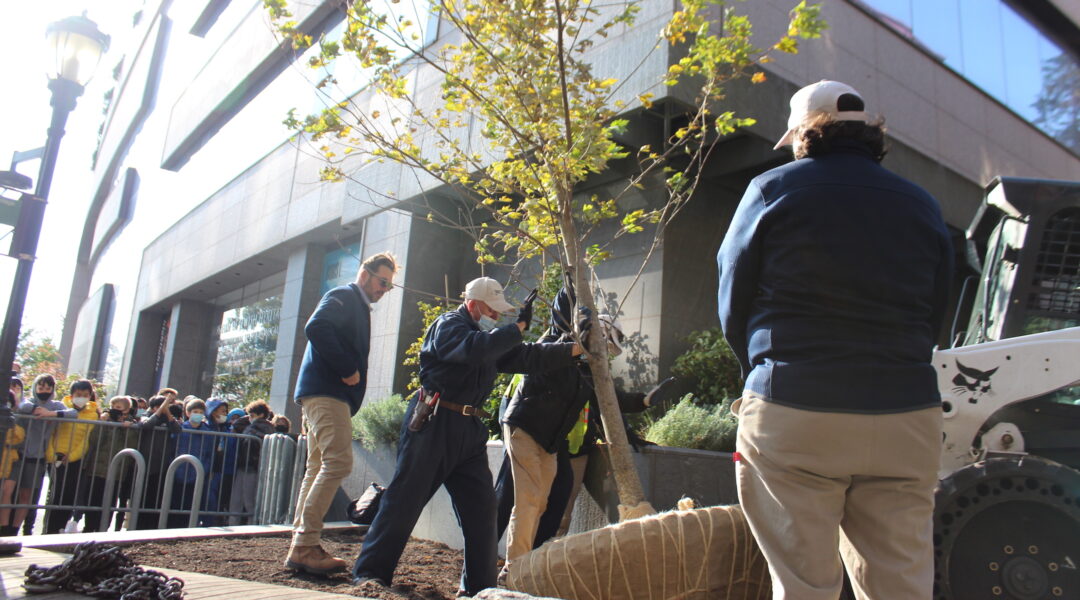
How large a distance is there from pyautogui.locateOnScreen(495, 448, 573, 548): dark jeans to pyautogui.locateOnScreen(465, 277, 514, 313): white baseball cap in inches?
49.0

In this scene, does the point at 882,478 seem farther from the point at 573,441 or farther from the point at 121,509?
the point at 121,509

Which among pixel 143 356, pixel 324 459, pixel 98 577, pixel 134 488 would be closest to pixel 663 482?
pixel 324 459

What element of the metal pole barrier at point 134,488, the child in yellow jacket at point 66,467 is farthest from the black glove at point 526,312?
the child in yellow jacket at point 66,467

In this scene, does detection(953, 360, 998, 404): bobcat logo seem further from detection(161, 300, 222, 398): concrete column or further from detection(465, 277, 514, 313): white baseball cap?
detection(161, 300, 222, 398): concrete column

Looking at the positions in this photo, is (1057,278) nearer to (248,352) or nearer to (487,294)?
(487,294)

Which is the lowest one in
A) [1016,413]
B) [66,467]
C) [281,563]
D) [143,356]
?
[281,563]

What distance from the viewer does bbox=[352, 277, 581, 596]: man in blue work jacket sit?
15.0 ft

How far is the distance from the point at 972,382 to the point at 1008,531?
30.5 inches

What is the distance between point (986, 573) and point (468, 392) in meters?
2.76

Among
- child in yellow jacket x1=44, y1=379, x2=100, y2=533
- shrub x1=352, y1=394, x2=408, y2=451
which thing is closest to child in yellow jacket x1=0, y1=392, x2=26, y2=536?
child in yellow jacket x1=44, y1=379, x2=100, y2=533

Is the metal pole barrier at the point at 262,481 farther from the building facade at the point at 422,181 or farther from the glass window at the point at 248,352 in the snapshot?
the glass window at the point at 248,352

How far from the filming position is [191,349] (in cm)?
2314

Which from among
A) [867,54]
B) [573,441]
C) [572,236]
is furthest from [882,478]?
[867,54]

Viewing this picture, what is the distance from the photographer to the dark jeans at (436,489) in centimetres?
457
